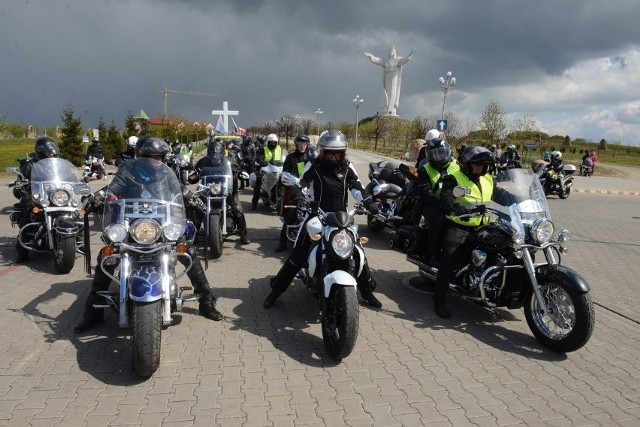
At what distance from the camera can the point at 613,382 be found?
3838mm

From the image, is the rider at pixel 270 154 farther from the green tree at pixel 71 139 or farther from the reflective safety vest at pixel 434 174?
the green tree at pixel 71 139

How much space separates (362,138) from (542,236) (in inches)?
2414

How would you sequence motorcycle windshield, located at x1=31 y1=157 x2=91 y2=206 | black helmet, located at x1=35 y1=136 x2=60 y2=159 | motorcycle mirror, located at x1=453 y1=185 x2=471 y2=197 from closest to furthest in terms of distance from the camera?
motorcycle mirror, located at x1=453 y1=185 x2=471 y2=197, motorcycle windshield, located at x1=31 y1=157 x2=91 y2=206, black helmet, located at x1=35 y1=136 x2=60 y2=159

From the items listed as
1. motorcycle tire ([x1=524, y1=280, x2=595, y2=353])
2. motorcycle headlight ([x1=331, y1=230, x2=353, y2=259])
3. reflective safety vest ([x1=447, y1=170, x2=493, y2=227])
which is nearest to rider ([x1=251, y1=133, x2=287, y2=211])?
reflective safety vest ([x1=447, y1=170, x2=493, y2=227])

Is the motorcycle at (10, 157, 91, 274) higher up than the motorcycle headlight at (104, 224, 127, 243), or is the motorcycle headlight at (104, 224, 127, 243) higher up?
the motorcycle headlight at (104, 224, 127, 243)

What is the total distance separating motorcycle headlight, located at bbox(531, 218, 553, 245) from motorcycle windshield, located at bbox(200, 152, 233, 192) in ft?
15.7

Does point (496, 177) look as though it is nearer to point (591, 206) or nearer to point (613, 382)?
point (613, 382)

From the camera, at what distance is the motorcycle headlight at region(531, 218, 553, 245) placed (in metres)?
4.41

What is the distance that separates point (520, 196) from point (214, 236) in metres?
4.21

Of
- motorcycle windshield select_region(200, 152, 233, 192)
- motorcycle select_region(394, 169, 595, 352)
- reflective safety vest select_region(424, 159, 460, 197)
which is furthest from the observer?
motorcycle windshield select_region(200, 152, 233, 192)

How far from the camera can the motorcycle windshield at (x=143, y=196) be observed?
3973 millimetres

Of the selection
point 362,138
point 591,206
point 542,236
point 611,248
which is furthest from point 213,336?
point 362,138

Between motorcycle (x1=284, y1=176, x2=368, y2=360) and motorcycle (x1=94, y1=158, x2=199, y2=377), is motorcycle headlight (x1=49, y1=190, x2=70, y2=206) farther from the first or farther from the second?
motorcycle (x1=284, y1=176, x2=368, y2=360)

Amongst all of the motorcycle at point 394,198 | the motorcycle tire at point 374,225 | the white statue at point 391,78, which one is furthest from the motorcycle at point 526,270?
the white statue at point 391,78
